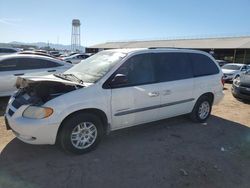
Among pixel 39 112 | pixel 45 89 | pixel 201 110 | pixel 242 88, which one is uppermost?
pixel 45 89

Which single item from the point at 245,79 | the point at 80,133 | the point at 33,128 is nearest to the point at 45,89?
the point at 33,128

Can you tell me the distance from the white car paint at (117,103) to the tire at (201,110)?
166 millimetres

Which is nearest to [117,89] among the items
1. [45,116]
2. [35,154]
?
[45,116]

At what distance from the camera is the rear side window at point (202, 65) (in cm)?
552

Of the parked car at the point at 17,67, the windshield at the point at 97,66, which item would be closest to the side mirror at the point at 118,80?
the windshield at the point at 97,66

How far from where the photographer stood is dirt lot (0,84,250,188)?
3.28 m

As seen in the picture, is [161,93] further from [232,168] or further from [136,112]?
[232,168]

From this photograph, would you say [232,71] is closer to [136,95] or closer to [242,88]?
[242,88]

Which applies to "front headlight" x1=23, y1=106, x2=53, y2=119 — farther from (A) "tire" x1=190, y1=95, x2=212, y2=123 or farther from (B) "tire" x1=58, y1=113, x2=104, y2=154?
(A) "tire" x1=190, y1=95, x2=212, y2=123

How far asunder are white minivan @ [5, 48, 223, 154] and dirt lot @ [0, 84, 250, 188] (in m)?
0.37

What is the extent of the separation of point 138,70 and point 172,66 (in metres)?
0.98

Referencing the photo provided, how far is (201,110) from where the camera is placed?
230 inches

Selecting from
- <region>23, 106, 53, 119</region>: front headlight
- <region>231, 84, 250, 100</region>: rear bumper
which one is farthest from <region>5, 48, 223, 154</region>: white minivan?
<region>231, 84, 250, 100</region>: rear bumper

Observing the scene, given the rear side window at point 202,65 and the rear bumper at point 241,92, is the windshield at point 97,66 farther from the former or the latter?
the rear bumper at point 241,92
